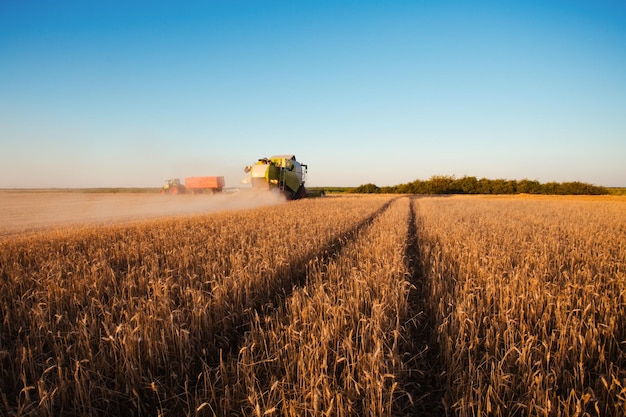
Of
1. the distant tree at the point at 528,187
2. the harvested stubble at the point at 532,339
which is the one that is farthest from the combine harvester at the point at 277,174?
the distant tree at the point at 528,187

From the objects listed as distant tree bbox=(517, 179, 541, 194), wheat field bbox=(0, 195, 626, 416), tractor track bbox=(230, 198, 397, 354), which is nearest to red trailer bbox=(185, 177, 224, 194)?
tractor track bbox=(230, 198, 397, 354)

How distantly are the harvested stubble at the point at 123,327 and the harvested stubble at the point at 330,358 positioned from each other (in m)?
0.29

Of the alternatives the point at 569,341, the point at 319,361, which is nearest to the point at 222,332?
the point at 319,361

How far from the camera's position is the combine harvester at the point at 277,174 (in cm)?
2059

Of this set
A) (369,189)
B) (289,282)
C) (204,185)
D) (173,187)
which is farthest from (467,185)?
(289,282)

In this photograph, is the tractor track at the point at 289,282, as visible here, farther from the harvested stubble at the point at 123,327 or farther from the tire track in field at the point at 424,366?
the tire track in field at the point at 424,366

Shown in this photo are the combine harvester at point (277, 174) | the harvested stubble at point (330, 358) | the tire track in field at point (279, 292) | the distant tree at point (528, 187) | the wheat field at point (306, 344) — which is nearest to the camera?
the harvested stubble at point (330, 358)

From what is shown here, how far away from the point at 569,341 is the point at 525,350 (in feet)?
2.55

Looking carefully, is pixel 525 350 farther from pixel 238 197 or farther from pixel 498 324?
pixel 238 197

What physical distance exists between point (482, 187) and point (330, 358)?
5774cm

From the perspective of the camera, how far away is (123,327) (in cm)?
266

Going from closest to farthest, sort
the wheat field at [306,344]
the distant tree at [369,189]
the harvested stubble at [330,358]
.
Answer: the harvested stubble at [330,358] → the wheat field at [306,344] → the distant tree at [369,189]

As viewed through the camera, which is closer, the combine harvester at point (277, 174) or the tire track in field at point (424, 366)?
the tire track in field at point (424, 366)

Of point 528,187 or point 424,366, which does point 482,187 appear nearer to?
point 528,187
